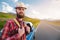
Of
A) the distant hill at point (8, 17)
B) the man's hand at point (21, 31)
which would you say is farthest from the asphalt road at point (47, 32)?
the man's hand at point (21, 31)

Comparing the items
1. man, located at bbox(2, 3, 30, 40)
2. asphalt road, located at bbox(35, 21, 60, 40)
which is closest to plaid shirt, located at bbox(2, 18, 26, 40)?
man, located at bbox(2, 3, 30, 40)

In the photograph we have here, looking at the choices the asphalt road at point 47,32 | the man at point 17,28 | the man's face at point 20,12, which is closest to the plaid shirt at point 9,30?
the man at point 17,28

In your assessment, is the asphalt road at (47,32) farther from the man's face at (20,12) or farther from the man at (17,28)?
the man's face at (20,12)

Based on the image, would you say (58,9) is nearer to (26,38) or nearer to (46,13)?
(46,13)

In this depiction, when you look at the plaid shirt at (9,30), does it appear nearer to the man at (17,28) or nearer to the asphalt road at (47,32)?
the man at (17,28)

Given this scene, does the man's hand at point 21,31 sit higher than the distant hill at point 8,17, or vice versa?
the distant hill at point 8,17

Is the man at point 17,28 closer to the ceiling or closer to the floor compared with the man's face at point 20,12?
closer to the floor

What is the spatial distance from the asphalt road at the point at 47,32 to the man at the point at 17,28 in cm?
14

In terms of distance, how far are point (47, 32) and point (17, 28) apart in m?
0.37

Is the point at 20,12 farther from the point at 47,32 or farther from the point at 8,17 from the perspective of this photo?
the point at 47,32

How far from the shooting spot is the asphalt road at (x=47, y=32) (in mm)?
1932

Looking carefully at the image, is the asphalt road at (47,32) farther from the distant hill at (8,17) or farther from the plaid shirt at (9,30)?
Answer: the plaid shirt at (9,30)

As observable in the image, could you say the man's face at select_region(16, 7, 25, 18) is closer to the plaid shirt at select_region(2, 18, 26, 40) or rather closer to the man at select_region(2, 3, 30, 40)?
the man at select_region(2, 3, 30, 40)

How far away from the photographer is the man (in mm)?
1878
